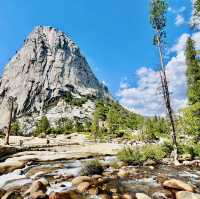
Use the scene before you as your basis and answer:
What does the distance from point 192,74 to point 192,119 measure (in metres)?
11.6

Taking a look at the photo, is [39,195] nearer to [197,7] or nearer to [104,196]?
[104,196]

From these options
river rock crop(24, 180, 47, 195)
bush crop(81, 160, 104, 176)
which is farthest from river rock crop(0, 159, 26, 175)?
river rock crop(24, 180, 47, 195)

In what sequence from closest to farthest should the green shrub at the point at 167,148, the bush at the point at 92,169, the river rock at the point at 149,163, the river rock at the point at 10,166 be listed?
the bush at the point at 92,169
the river rock at the point at 10,166
the river rock at the point at 149,163
the green shrub at the point at 167,148

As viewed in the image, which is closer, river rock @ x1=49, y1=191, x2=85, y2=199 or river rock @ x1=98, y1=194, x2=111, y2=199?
river rock @ x1=49, y1=191, x2=85, y2=199

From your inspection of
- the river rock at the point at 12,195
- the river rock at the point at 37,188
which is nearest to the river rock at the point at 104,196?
the river rock at the point at 37,188

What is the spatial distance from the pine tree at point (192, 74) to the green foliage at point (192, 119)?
534cm

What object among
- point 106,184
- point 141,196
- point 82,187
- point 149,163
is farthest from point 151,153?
point 141,196

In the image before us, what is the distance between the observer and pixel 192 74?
106 ft

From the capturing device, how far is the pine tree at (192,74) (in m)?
28.0

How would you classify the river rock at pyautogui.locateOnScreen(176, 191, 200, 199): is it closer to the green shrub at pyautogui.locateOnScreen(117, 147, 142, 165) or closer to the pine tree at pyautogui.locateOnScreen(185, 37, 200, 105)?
the green shrub at pyautogui.locateOnScreen(117, 147, 142, 165)

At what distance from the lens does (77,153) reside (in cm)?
3133

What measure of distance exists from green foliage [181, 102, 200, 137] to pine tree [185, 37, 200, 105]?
534 centimetres

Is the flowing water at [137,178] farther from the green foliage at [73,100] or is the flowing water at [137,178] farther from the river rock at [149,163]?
the green foliage at [73,100]

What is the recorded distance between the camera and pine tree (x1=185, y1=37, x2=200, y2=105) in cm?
2798
